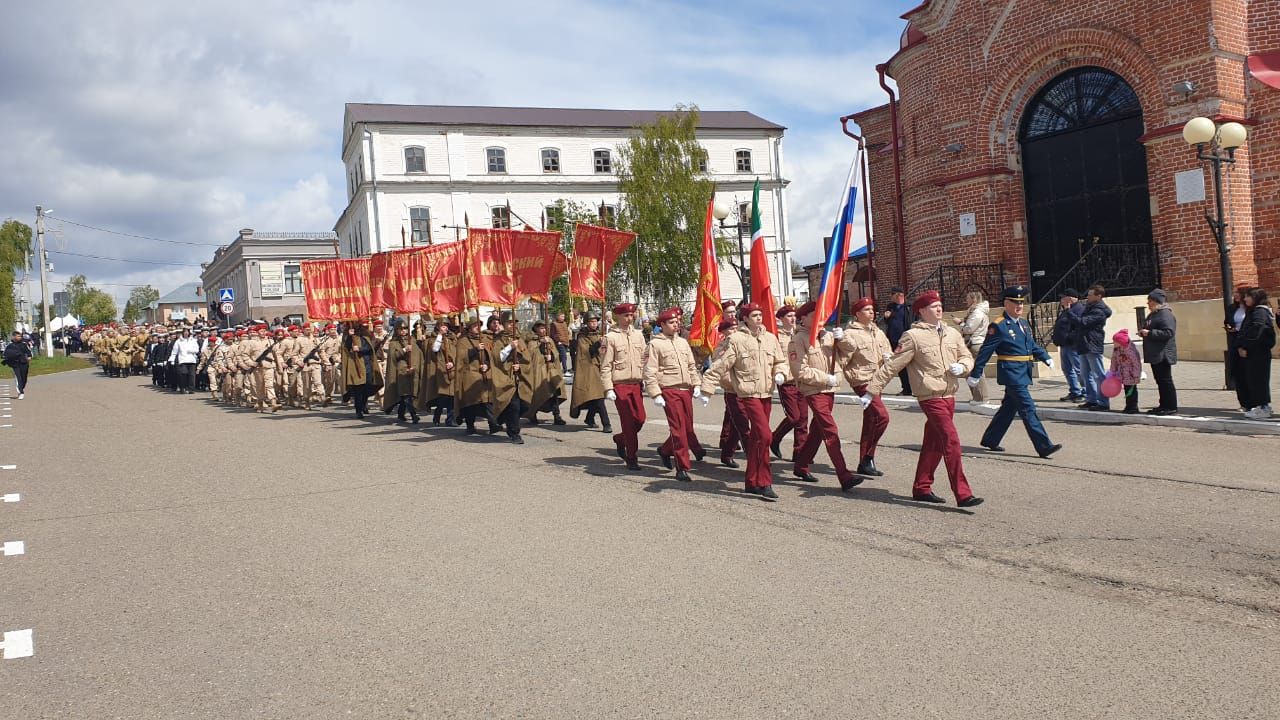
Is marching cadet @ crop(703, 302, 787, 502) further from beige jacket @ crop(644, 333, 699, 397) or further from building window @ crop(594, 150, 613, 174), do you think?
building window @ crop(594, 150, 613, 174)

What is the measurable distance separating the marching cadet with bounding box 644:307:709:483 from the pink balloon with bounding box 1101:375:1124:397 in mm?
5365

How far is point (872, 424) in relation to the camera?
9.16 meters

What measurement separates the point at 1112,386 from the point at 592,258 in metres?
7.05

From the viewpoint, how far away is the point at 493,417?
44.7 ft

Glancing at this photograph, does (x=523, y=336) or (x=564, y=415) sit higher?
(x=523, y=336)

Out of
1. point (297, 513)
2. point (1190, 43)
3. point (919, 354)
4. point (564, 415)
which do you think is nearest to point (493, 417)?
point (564, 415)

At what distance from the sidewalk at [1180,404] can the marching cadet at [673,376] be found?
579 centimetres

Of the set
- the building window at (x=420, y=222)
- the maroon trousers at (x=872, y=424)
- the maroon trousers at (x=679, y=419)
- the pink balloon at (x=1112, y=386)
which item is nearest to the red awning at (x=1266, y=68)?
the pink balloon at (x=1112, y=386)

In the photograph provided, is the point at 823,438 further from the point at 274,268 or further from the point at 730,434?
the point at 274,268

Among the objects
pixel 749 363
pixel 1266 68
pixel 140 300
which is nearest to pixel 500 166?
pixel 1266 68

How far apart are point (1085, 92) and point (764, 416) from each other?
16.1m

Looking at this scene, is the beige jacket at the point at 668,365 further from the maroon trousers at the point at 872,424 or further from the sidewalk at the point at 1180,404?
the sidewalk at the point at 1180,404

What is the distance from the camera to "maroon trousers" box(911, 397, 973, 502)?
7.68m

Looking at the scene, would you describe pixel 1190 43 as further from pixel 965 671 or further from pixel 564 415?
pixel 965 671
